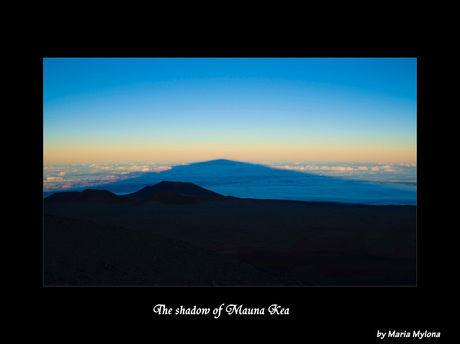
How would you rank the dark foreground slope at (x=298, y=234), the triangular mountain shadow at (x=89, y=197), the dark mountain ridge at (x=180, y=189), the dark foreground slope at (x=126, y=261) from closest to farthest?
the dark foreground slope at (x=126, y=261)
the dark foreground slope at (x=298, y=234)
the triangular mountain shadow at (x=89, y=197)
the dark mountain ridge at (x=180, y=189)

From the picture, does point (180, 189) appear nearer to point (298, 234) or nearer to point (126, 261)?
point (298, 234)

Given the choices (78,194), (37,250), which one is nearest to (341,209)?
(37,250)

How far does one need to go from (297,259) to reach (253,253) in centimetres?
138

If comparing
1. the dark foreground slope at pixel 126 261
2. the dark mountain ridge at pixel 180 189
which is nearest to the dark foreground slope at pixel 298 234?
the dark foreground slope at pixel 126 261

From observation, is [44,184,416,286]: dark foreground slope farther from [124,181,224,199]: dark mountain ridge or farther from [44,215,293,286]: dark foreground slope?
[124,181,224,199]: dark mountain ridge

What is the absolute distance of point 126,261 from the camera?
6.62 meters

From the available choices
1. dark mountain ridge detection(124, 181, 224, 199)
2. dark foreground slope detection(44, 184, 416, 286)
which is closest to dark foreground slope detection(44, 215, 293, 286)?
dark foreground slope detection(44, 184, 416, 286)

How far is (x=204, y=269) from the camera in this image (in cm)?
691

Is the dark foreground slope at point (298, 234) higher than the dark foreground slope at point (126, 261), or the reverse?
the dark foreground slope at point (126, 261)

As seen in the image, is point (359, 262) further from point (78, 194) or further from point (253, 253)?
point (78, 194)

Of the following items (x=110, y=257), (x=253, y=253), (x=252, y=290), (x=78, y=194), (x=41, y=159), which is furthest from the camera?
(x=78, y=194)

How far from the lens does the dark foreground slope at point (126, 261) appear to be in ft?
18.3

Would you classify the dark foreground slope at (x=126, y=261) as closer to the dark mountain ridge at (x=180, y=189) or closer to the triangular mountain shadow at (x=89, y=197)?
the triangular mountain shadow at (x=89, y=197)

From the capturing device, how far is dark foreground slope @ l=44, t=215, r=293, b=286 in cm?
558
